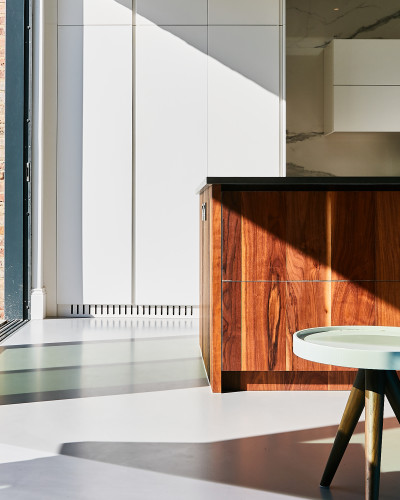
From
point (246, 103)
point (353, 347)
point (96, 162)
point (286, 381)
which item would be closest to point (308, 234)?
point (286, 381)

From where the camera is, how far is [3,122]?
4.77m

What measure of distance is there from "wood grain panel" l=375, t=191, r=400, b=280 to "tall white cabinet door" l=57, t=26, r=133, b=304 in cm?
246

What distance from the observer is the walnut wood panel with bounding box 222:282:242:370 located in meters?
2.65

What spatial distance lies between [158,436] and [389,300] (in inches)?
41.2

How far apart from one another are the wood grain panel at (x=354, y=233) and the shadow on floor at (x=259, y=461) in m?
0.67

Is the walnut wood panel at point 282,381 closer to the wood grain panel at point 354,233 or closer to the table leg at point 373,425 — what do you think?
the wood grain panel at point 354,233

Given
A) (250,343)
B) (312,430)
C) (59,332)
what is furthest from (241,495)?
(59,332)

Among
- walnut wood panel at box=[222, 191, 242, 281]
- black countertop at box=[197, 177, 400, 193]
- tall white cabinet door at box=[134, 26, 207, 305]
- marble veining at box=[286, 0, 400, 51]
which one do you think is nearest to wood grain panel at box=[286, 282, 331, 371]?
walnut wood panel at box=[222, 191, 242, 281]

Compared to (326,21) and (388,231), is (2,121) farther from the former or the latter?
(388,231)

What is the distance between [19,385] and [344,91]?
136 inches

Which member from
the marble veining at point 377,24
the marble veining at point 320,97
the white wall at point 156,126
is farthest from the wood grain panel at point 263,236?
the marble veining at point 377,24

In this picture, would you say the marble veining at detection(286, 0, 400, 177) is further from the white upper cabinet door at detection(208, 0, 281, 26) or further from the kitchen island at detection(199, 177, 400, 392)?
the kitchen island at detection(199, 177, 400, 392)

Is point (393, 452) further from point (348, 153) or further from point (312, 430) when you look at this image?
point (348, 153)

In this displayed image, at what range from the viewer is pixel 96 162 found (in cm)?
477
